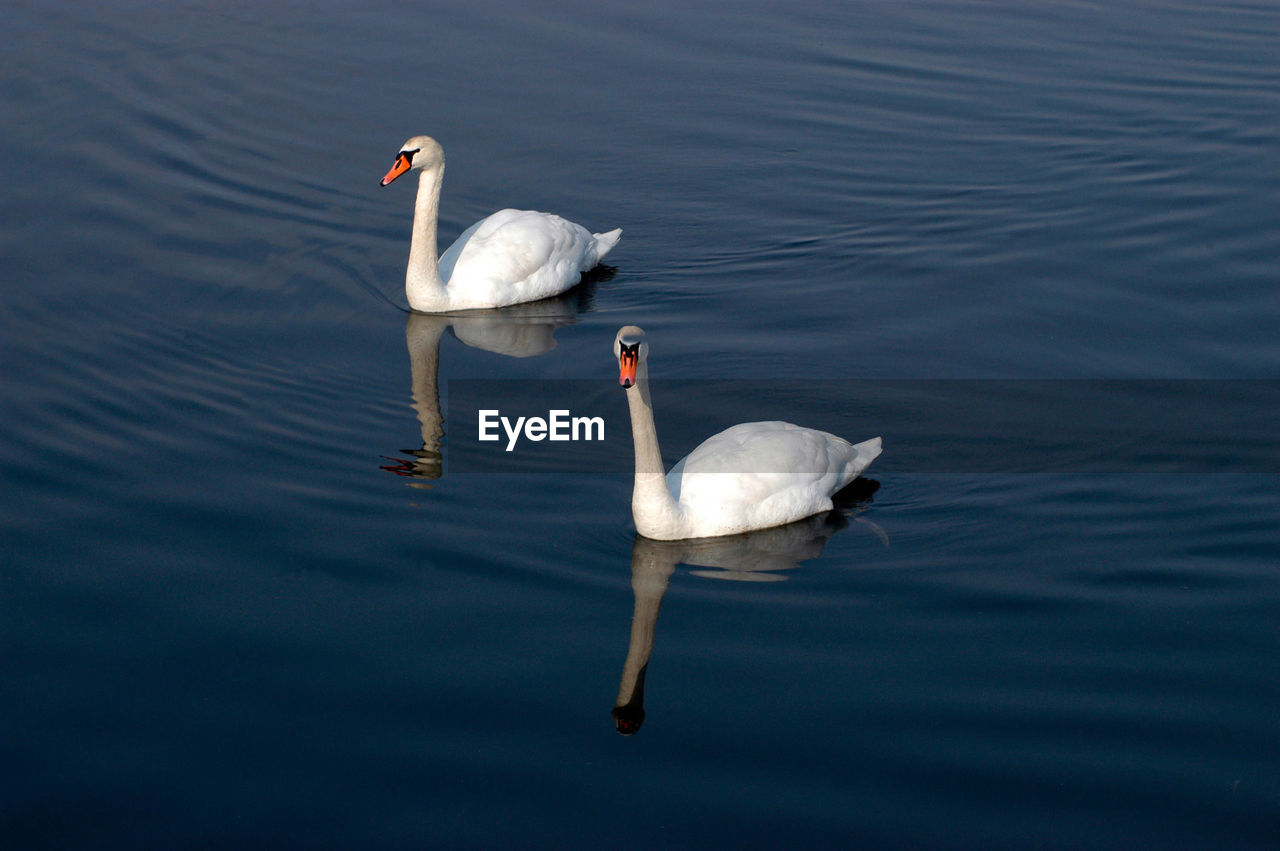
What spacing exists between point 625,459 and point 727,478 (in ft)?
5.68

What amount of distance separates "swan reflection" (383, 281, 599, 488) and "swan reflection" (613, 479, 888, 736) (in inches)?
116

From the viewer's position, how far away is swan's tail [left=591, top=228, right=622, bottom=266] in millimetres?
16219

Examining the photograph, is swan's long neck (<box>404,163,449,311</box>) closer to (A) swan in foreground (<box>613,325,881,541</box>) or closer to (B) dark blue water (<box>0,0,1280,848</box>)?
(B) dark blue water (<box>0,0,1280,848</box>)

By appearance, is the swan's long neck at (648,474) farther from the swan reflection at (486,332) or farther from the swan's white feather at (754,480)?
the swan reflection at (486,332)

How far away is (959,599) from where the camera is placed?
10.2 metres

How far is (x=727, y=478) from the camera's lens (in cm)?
1068

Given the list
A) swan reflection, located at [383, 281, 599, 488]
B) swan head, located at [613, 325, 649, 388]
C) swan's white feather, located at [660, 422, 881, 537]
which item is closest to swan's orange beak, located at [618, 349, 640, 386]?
swan head, located at [613, 325, 649, 388]

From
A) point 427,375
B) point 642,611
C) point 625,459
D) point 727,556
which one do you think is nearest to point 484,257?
point 427,375

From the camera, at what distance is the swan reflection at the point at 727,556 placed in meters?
Result: 10.2

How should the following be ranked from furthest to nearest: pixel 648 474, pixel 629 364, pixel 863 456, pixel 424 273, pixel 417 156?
pixel 417 156 < pixel 424 273 < pixel 863 456 < pixel 648 474 < pixel 629 364

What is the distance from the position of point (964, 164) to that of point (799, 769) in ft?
39.4

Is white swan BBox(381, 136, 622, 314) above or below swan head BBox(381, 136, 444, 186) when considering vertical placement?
below

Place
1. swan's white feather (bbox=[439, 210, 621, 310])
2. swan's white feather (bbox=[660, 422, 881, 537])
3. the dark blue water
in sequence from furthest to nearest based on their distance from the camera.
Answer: swan's white feather (bbox=[439, 210, 621, 310]), swan's white feather (bbox=[660, 422, 881, 537]), the dark blue water

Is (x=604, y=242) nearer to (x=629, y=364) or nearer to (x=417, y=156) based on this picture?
(x=417, y=156)
